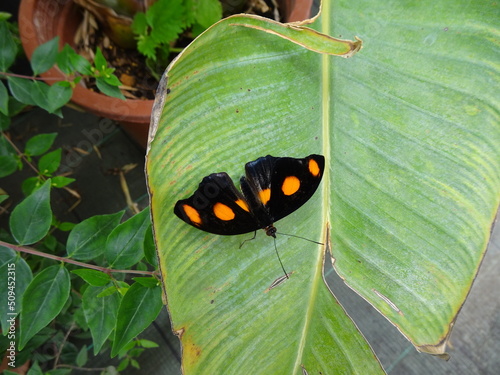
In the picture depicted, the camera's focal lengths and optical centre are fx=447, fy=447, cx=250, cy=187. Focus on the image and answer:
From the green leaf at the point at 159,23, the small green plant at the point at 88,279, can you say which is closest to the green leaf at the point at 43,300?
the small green plant at the point at 88,279

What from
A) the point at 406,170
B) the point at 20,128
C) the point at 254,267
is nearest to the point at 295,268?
the point at 254,267

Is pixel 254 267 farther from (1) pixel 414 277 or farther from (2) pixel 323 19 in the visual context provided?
(2) pixel 323 19

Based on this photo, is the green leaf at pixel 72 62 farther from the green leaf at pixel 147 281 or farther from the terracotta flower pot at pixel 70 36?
the green leaf at pixel 147 281

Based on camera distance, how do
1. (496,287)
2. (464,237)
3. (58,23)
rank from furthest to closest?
(496,287) < (58,23) < (464,237)

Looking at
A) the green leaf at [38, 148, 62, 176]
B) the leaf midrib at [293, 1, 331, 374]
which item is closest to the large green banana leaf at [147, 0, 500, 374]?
the leaf midrib at [293, 1, 331, 374]

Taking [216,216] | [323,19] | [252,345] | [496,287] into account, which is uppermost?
[323,19]

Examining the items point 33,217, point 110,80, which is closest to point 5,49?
point 110,80
